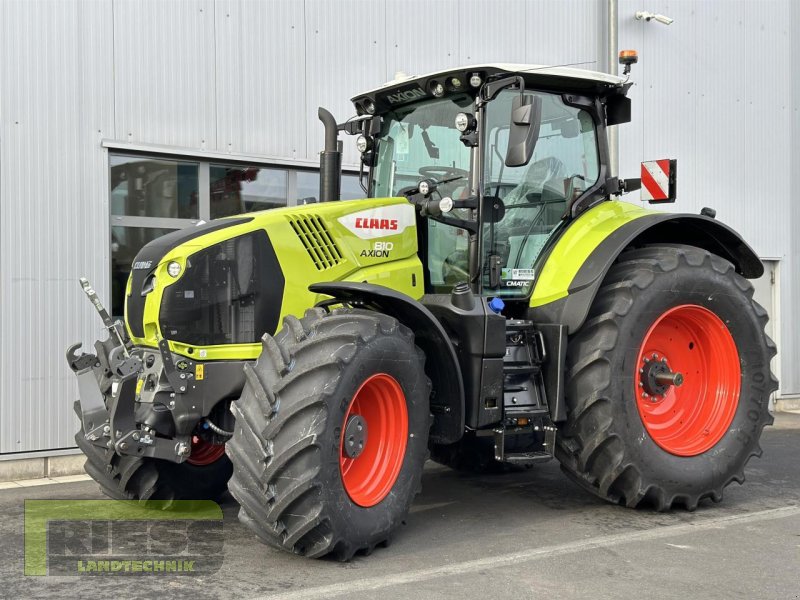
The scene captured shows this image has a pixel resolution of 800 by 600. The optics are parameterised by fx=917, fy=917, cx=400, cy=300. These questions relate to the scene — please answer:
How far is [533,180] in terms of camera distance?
6.20 meters

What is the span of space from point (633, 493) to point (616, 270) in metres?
1.46

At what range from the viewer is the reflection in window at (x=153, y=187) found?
8273mm

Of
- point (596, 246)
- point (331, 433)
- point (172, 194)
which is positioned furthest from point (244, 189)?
point (331, 433)

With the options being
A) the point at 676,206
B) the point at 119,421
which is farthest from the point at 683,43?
the point at 119,421

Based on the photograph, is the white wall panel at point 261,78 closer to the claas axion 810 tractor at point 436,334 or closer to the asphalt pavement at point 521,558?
the claas axion 810 tractor at point 436,334

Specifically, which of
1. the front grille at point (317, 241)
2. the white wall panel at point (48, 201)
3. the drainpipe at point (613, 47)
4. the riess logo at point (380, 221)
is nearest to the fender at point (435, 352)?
the front grille at point (317, 241)

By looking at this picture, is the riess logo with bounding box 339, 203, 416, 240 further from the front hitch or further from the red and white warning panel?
the red and white warning panel

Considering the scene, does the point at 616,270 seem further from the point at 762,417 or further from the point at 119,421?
the point at 119,421

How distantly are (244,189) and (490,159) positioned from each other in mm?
3709

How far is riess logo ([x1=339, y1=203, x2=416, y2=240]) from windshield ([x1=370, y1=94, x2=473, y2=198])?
339 mm

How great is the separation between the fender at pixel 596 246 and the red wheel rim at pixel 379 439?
1.31m

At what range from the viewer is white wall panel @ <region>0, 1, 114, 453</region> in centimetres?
765

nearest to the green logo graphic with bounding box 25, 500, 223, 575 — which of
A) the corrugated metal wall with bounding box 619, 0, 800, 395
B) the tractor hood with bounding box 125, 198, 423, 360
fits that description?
the tractor hood with bounding box 125, 198, 423, 360

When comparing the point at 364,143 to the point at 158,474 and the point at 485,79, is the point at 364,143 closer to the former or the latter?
the point at 485,79
